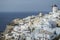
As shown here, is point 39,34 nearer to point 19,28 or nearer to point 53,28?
point 53,28

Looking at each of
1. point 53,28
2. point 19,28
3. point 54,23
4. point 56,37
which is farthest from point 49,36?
point 19,28

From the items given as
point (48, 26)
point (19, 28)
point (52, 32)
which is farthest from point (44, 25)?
point (19, 28)

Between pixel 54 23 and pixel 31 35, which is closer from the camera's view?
pixel 31 35

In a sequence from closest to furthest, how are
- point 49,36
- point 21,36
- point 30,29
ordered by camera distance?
point 49,36 < point 21,36 < point 30,29

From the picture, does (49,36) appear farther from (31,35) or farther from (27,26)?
(27,26)

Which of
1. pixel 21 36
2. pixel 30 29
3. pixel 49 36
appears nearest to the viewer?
pixel 49 36

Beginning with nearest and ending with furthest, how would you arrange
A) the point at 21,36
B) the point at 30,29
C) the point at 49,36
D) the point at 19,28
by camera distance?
1. the point at 49,36
2. the point at 21,36
3. the point at 30,29
4. the point at 19,28

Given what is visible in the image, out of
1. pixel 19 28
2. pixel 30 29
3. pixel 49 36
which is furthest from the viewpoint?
pixel 19 28

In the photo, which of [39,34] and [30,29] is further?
[30,29]
